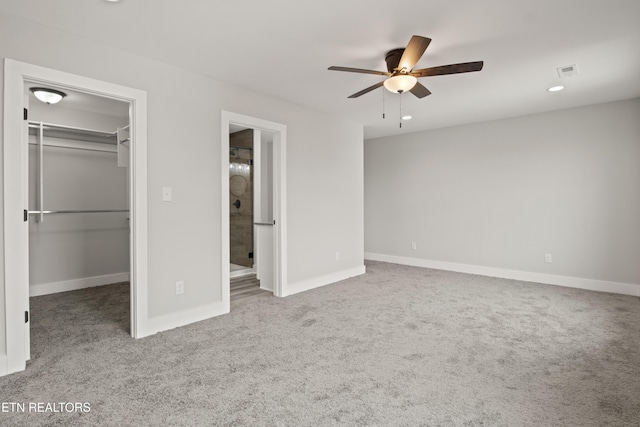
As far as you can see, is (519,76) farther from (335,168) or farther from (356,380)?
(356,380)

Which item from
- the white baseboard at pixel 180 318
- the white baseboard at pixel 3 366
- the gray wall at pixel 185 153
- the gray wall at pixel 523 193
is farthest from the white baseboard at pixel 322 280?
the white baseboard at pixel 3 366

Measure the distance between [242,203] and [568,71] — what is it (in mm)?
4728

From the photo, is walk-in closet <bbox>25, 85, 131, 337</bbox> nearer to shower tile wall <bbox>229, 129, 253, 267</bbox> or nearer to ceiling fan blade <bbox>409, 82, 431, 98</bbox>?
shower tile wall <bbox>229, 129, 253, 267</bbox>

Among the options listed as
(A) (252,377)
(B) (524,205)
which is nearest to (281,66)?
(A) (252,377)

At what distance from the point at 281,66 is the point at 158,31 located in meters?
1.06

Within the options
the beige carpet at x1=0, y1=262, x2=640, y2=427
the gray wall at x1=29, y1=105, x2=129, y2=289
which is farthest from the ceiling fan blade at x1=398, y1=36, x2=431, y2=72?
the gray wall at x1=29, y1=105, x2=129, y2=289

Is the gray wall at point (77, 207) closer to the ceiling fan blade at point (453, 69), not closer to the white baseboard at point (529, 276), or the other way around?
the ceiling fan blade at point (453, 69)

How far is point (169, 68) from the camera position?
308 cm

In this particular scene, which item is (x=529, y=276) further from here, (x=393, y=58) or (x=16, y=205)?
(x=16, y=205)

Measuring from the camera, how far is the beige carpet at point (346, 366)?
1.82m

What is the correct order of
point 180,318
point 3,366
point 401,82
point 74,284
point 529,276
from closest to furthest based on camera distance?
point 3,366 < point 401,82 < point 180,318 < point 74,284 < point 529,276

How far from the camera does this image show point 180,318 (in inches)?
123

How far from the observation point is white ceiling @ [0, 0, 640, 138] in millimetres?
2195

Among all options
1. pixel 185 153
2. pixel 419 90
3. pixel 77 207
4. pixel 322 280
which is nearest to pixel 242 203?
pixel 322 280
